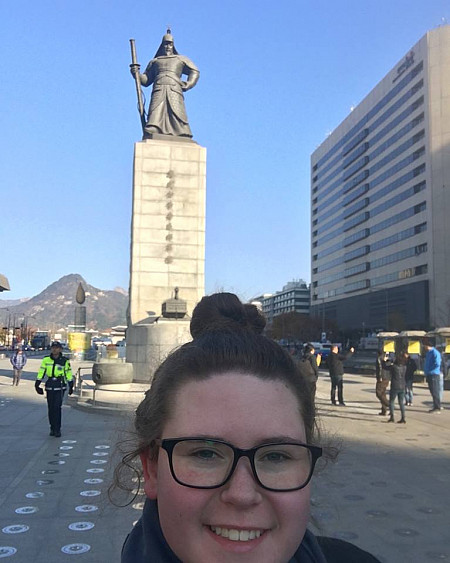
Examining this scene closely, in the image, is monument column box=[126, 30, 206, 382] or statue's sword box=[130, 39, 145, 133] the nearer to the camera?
monument column box=[126, 30, 206, 382]

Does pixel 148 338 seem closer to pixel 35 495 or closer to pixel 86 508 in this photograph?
pixel 35 495

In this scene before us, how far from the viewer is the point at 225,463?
1.15m

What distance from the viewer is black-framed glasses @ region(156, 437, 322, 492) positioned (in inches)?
44.9

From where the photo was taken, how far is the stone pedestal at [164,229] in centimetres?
2109

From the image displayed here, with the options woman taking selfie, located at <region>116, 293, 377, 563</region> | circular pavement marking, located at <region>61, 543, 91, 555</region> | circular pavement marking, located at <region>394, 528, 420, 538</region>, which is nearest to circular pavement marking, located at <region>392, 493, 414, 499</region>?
circular pavement marking, located at <region>394, 528, 420, 538</region>

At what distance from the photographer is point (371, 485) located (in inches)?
262

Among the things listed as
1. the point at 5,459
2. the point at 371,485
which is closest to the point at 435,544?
the point at 371,485

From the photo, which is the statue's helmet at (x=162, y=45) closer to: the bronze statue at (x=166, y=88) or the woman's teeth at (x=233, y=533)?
the bronze statue at (x=166, y=88)

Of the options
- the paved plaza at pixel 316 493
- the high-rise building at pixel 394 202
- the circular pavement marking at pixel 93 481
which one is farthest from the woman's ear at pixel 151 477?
the high-rise building at pixel 394 202

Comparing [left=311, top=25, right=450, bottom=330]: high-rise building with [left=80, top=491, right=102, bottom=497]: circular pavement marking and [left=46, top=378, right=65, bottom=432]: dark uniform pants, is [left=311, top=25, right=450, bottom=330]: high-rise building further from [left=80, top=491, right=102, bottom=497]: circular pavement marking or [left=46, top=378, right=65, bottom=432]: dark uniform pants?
[left=80, top=491, right=102, bottom=497]: circular pavement marking

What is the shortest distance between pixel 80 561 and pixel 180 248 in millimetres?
17459

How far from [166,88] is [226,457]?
2315 cm

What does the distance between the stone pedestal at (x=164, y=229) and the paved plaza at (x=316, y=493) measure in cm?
976

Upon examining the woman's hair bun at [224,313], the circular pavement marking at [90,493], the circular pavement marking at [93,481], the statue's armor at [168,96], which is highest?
the statue's armor at [168,96]
